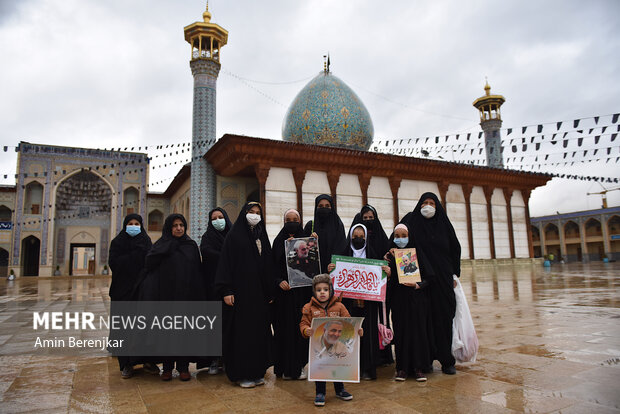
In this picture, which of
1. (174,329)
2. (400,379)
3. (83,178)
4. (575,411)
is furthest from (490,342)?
(83,178)

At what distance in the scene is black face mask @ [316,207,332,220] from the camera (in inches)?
124

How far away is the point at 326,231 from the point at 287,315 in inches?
26.2

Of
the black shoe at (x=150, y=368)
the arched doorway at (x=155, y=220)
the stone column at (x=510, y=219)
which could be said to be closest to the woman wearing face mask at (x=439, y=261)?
the black shoe at (x=150, y=368)

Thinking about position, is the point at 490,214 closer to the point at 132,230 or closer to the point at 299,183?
the point at 299,183

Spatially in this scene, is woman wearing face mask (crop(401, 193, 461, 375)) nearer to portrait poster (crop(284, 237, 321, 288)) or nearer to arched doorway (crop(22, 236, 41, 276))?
portrait poster (crop(284, 237, 321, 288))

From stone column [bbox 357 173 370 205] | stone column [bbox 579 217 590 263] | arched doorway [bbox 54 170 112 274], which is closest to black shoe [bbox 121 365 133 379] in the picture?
stone column [bbox 357 173 370 205]

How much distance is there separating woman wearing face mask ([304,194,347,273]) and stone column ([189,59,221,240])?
10807 mm

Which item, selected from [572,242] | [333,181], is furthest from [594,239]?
[333,181]

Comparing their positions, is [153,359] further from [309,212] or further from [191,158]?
[191,158]

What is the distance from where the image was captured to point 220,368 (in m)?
3.13

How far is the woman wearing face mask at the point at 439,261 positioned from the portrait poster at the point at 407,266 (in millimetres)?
113

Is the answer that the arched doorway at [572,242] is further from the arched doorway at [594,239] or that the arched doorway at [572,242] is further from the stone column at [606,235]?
the stone column at [606,235]

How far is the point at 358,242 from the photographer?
2.95m

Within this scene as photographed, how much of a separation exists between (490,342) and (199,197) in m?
11.4
